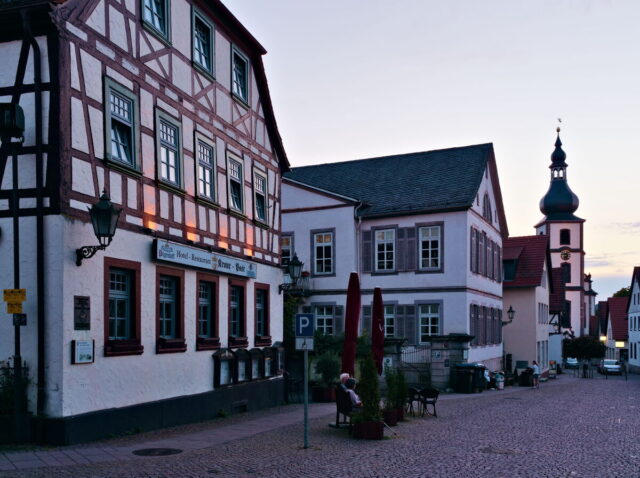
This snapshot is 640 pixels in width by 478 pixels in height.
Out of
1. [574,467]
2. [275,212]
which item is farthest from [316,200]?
[574,467]

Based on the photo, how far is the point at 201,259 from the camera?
16016 millimetres

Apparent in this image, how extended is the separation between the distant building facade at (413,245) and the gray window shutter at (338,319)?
44mm

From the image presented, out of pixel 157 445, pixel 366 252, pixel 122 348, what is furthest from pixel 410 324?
pixel 157 445

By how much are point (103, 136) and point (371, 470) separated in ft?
23.3

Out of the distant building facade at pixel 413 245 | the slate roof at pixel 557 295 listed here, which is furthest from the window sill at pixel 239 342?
the slate roof at pixel 557 295

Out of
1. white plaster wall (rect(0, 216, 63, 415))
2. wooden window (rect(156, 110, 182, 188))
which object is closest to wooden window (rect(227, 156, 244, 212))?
wooden window (rect(156, 110, 182, 188))

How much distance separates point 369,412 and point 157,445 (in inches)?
150

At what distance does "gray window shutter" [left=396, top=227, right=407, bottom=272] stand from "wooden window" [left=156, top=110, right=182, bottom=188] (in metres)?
17.6

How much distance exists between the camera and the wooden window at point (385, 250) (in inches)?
1266

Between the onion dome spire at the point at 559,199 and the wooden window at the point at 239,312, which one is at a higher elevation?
the onion dome spire at the point at 559,199

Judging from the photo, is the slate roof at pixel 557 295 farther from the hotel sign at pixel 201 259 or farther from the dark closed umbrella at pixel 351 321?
the dark closed umbrella at pixel 351 321

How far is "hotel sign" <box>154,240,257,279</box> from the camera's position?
14.5m

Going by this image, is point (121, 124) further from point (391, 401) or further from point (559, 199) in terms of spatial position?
point (559, 199)

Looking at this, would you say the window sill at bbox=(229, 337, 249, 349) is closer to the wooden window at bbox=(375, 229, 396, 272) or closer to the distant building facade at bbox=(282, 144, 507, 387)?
the distant building facade at bbox=(282, 144, 507, 387)
